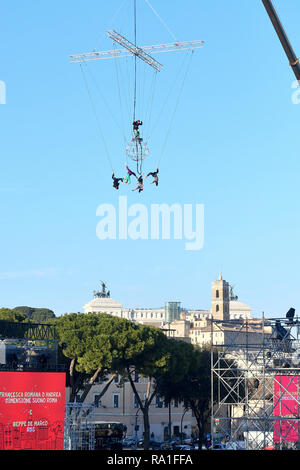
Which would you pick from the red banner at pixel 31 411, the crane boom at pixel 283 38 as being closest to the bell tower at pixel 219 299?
the red banner at pixel 31 411

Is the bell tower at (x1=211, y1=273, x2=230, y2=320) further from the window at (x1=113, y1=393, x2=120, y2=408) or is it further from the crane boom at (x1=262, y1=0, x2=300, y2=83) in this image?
the crane boom at (x1=262, y1=0, x2=300, y2=83)

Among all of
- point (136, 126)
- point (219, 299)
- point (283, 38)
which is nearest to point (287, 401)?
point (136, 126)

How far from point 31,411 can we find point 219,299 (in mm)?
157007

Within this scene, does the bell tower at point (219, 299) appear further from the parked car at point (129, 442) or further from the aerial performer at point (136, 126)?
the aerial performer at point (136, 126)

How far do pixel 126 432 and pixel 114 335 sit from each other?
25673 mm

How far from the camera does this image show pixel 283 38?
21.7 meters

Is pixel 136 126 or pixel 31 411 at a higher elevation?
pixel 136 126

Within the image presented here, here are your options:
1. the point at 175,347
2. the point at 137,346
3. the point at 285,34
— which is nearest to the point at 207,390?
the point at 175,347

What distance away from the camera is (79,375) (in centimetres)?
6322

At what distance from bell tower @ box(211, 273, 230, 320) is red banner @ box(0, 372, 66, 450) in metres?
155

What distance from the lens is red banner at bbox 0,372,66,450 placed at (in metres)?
40.0

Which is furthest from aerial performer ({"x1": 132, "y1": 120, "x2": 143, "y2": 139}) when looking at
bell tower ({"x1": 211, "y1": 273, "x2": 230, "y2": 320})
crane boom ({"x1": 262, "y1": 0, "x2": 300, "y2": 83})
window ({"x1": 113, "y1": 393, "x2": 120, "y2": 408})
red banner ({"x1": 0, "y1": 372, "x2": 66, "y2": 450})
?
bell tower ({"x1": 211, "y1": 273, "x2": 230, "y2": 320})

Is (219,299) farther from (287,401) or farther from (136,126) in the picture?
(136,126)

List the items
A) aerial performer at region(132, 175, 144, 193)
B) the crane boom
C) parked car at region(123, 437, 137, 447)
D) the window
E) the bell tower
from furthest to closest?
the bell tower → the window → parked car at region(123, 437, 137, 447) → aerial performer at region(132, 175, 144, 193) → the crane boom
